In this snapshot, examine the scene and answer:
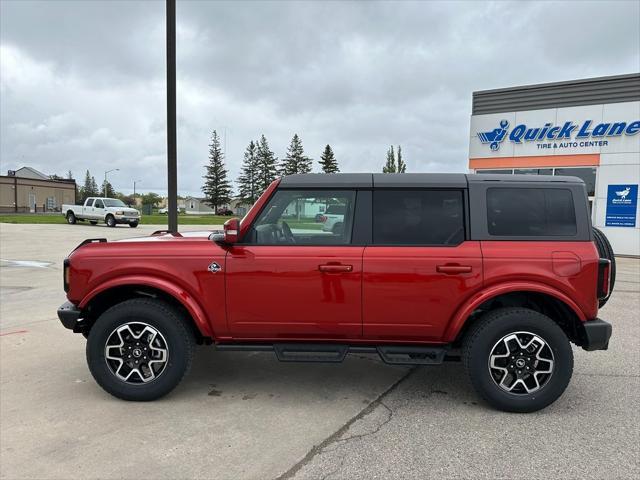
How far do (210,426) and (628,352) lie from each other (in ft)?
14.9

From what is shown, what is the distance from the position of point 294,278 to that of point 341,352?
708mm

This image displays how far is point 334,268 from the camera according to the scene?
3.44m

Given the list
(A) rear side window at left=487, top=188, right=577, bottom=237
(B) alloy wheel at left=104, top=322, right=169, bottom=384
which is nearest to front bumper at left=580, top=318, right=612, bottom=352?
(A) rear side window at left=487, top=188, right=577, bottom=237

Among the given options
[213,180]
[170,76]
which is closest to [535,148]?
[170,76]

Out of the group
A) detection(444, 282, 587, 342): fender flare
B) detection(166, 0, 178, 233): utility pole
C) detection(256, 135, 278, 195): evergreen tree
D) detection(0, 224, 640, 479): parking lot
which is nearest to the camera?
detection(0, 224, 640, 479): parking lot

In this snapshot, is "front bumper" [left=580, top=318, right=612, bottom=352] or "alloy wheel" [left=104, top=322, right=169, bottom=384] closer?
"front bumper" [left=580, top=318, right=612, bottom=352]

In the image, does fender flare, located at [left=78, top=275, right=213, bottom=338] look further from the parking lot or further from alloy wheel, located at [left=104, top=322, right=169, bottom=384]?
the parking lot

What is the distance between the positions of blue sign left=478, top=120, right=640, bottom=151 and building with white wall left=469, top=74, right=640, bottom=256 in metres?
0.03

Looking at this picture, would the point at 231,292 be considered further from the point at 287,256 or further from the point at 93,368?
the point at 93,368

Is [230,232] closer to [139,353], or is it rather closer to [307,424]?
[139,353]

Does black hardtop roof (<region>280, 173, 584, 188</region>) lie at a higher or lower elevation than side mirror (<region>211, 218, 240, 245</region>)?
higher

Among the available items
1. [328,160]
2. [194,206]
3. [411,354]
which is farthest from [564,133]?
[194,206]

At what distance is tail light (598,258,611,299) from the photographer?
11.1 feet

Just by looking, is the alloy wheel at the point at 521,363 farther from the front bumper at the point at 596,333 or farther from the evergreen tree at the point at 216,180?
the evergreen tree at the point at 216,180
